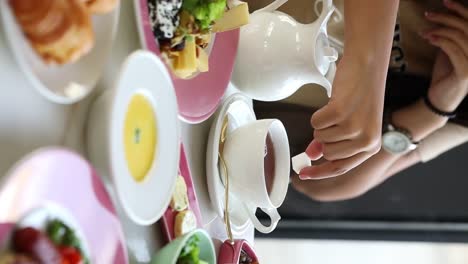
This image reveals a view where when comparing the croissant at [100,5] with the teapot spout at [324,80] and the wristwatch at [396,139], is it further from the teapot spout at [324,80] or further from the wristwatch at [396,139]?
the wristwatch at [396,139]

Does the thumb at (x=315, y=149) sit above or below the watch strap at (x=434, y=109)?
above

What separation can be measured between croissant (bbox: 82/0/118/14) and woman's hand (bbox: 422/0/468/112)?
2.32 feet

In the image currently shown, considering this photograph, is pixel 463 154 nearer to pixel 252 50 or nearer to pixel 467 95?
pixel 467 95

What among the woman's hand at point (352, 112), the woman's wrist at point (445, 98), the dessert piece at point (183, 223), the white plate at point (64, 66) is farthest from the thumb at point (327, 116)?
the woman's wrist at point (445, 98)

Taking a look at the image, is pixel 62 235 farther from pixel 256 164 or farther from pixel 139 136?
pixel 256 164

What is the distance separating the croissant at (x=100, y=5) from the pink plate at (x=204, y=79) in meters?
0.08

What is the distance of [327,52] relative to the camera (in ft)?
2.66

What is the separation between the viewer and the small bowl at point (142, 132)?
48cm

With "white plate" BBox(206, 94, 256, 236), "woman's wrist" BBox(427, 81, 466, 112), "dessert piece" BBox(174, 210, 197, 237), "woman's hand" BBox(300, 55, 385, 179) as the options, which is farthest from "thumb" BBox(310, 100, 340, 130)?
"woman's wrist" BBox(427, 81, 466, 112)

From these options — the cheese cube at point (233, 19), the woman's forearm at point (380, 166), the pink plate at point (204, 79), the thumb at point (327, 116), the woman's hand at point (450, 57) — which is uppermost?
the cheese cube at point (233, 19)

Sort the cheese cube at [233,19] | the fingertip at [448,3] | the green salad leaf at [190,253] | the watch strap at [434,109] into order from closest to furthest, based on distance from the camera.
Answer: the green salad leaf at [190,253] → the cheese cube at [233,19] → the fingertip at [448,3] → the watch strap at [434,109]

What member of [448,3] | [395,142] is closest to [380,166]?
[395,142]

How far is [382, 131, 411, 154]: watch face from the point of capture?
47.6 inches

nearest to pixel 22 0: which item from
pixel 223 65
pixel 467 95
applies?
pixel 223 65
